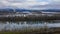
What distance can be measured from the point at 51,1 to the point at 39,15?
0.68ft

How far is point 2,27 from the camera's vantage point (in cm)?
142

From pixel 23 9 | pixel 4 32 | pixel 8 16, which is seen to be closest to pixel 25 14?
pixel 23 9

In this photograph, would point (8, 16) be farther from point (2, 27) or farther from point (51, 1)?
point (51, 1)

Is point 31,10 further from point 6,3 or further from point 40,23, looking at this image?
point 6,3

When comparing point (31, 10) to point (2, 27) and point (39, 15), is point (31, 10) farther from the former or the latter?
point (2, 27)

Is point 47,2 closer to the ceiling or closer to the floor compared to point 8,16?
closer to the ceiling

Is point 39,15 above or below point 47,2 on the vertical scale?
below

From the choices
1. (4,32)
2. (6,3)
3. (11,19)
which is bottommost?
(4,32)

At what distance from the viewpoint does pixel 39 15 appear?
1.44 metres

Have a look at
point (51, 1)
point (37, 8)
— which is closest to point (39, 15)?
point (37, 8)

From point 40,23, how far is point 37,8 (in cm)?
16

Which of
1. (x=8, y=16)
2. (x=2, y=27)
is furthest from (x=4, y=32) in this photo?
(x=8, y=16)

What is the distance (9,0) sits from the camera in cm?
149

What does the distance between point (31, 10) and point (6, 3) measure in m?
0.27
